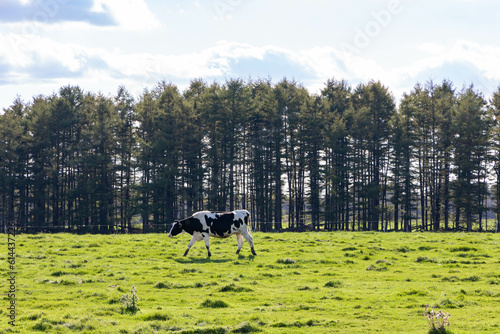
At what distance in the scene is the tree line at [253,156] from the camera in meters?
65.2

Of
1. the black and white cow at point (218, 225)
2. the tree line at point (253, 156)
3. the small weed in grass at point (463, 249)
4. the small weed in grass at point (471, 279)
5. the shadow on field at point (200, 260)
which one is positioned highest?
the tree line at point (253, 156)

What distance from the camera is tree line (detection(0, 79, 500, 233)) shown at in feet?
214

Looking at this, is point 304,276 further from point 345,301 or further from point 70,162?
point 70,162

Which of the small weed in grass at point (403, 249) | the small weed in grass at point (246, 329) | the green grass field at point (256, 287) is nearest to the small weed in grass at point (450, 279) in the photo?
the green grass field at point (256, 287)

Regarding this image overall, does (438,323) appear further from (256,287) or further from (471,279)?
(471,279)

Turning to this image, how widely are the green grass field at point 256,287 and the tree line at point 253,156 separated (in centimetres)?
3494

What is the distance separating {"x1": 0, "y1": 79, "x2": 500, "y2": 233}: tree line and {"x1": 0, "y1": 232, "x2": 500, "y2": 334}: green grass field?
34941 mm

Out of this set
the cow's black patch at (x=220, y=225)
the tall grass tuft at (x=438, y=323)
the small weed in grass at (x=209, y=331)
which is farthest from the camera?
the cow's black patch at (x=220, y=225)

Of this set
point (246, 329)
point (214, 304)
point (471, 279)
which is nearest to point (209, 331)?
point (246, 329)

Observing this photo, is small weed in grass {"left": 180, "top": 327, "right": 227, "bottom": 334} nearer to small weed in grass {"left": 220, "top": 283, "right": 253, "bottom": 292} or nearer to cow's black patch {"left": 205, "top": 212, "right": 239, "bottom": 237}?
small weed in grass {"left": 220, "top": 283, "right": 253, "bottom": 292}

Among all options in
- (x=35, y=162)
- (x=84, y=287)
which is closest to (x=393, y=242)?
(x=84, y=287)

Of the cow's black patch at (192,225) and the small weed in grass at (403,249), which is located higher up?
the cow's black patch at (192,225)

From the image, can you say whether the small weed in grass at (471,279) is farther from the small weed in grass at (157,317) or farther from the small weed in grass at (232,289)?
the small weed in grass at (157,317)

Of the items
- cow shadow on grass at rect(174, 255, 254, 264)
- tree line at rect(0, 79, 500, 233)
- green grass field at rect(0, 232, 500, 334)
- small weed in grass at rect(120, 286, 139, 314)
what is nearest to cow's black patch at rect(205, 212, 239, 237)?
green grass field at rect(0, 232, 500, 334)
